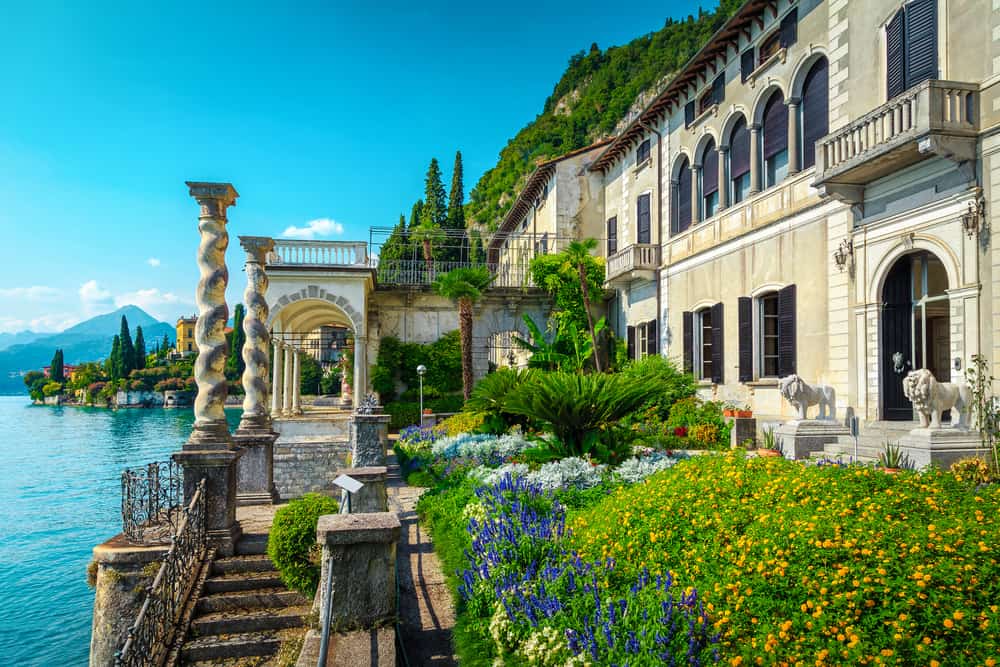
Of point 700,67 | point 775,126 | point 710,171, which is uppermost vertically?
point 700,67

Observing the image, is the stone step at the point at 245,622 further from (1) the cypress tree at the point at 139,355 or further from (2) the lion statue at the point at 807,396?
(1) the cypress tree at the point at 139,355

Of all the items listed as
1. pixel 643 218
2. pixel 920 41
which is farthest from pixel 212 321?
pixel 643 218

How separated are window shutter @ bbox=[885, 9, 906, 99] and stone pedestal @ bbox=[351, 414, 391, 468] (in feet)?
38.4

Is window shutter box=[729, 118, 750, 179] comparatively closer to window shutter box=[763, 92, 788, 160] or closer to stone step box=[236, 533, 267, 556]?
window shutter box=[763, 92, 788, 160]

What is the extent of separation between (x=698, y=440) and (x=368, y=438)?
796 cm

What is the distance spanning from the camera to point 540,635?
13.5 feet

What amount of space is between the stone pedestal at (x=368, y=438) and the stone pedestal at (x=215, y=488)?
18.2ft

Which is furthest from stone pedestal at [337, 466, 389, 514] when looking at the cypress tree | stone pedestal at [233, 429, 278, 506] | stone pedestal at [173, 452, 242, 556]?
the cypress tree

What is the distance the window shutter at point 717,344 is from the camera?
18.1m

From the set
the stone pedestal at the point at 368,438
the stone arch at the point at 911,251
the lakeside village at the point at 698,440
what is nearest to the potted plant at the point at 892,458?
the lakeside village at the point at 698,440

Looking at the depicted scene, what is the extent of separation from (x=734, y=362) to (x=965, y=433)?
7.91 metres

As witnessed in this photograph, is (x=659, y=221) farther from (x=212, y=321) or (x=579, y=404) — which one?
(x=212, y=321)

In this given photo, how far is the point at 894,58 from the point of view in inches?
458

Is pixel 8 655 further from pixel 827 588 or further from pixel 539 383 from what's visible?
pixel 827 588
